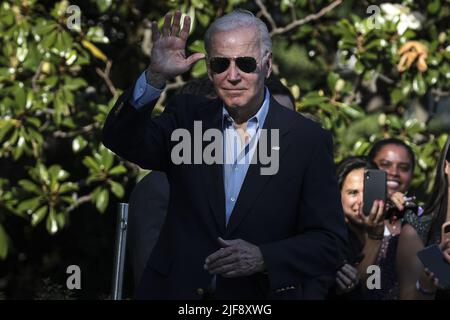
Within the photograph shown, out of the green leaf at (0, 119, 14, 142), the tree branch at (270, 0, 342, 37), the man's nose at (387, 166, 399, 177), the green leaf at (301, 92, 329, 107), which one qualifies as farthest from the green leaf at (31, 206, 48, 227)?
the man's nose at (387, 166, 399, 177)

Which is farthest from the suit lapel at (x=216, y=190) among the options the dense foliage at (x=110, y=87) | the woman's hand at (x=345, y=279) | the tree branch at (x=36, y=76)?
the tree branch at (x=36, y=76)

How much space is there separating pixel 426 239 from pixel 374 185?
0.31 meters

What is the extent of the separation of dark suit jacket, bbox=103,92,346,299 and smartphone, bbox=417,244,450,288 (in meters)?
0.70

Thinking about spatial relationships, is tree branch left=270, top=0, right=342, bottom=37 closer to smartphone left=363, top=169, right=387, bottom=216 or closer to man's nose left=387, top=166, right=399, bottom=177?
man's nose left=387, top=166, right=399, bottom=177

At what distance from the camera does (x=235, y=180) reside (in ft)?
11.6

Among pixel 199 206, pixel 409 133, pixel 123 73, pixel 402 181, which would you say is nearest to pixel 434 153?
pixel 409 133

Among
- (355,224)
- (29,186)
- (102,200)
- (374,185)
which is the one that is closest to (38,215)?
(29,186)

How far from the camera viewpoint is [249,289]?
351cm

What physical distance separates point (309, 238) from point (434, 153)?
4636 millimetres

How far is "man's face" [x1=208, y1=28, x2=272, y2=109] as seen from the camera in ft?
11.5

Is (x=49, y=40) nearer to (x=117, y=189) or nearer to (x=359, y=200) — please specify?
(x=117, y=189)

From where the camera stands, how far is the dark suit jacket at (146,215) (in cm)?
448
